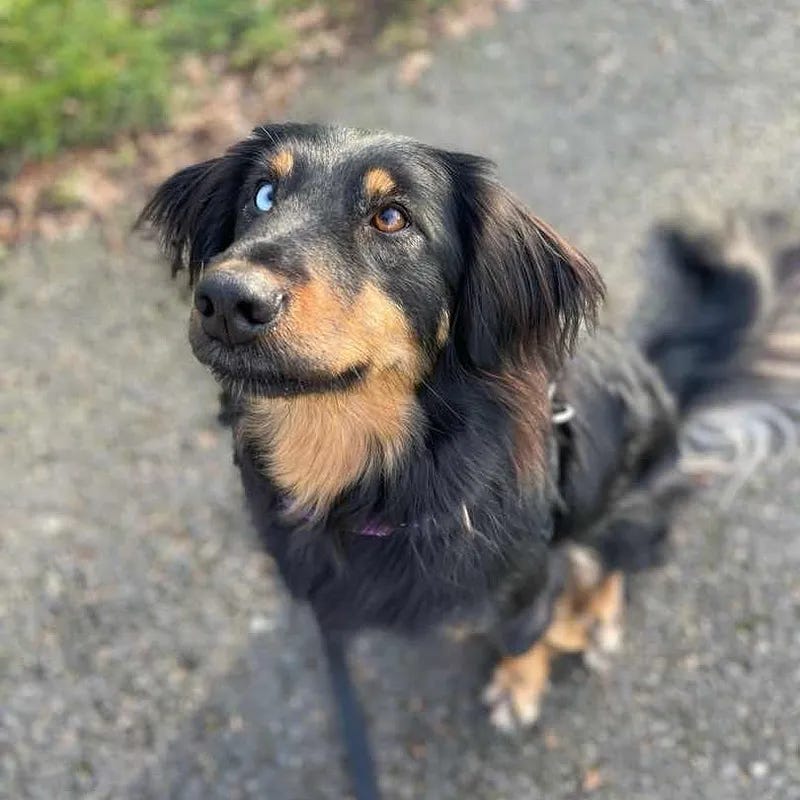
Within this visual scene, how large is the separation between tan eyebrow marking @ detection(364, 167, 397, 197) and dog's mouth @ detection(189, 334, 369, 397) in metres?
0.44

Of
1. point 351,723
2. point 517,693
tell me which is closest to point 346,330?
point 351,723

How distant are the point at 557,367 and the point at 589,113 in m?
3.08

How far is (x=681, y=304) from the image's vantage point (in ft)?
10.6

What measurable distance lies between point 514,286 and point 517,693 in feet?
4.88

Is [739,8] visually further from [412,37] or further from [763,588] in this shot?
[763,588]

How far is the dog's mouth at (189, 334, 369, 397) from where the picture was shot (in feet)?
6.42

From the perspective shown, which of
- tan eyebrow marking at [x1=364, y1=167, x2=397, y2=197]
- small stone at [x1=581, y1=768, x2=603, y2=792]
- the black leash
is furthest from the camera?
small stone at [x1=581, y1=768, x2=603, y2=792]

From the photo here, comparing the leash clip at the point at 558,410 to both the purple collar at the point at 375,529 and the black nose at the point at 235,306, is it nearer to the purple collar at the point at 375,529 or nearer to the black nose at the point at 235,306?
the purple collar at the point at 375,529

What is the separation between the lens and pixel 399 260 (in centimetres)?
218

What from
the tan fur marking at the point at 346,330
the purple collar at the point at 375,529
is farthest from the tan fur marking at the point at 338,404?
the purple collar at the point at 375,529

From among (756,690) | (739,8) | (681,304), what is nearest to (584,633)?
(756,690)

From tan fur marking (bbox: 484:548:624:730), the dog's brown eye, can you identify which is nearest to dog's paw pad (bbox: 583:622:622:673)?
tan fur marking (bbox: 484:548:624:730)

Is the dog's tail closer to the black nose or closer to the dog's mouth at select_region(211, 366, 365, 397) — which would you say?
the dog's mouth at select_region(211, 366, 365, 397)

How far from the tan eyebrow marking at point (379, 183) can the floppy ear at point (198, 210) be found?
47cm
